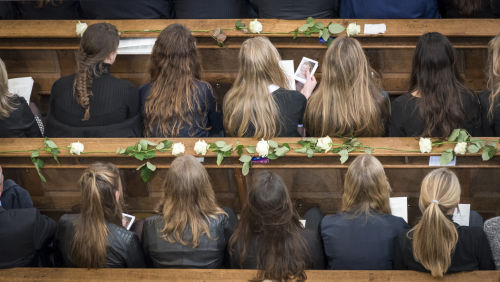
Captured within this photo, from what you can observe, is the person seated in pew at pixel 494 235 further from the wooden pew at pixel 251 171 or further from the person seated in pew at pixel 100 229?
the person seated in pew at pixel 100 229

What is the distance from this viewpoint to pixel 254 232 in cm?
317

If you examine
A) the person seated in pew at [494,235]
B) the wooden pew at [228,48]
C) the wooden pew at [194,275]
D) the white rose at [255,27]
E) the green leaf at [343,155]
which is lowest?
the wooden pew at [194,275]

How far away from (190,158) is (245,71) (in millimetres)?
895

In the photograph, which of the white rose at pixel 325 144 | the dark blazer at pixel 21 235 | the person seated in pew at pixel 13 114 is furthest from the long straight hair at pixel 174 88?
the dark blazer at pixel 21 235

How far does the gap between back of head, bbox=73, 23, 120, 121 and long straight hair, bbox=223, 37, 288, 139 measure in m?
0.91

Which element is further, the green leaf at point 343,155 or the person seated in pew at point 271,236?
the green leaf at point 343,155

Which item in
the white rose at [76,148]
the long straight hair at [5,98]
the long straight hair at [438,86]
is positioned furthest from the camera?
the long straight hair at [5,98]

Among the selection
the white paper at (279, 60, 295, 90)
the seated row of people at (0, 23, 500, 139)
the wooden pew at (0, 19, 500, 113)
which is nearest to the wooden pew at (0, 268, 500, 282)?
the seated row of people at (0, 23, 500, 139)

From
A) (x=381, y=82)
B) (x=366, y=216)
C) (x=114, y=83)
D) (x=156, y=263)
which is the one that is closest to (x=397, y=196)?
(x=366, y=216)

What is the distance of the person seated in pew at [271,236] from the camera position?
3053mm

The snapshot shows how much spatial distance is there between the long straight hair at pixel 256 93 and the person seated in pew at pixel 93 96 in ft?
2.51

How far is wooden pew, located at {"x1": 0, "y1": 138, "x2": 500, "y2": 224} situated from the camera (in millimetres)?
3613

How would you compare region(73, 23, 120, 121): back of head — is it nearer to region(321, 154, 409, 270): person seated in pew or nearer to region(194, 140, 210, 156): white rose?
region(194, 140, 210, 156): white rose

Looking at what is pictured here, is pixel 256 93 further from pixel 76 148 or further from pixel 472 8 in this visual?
pixel 472 8
